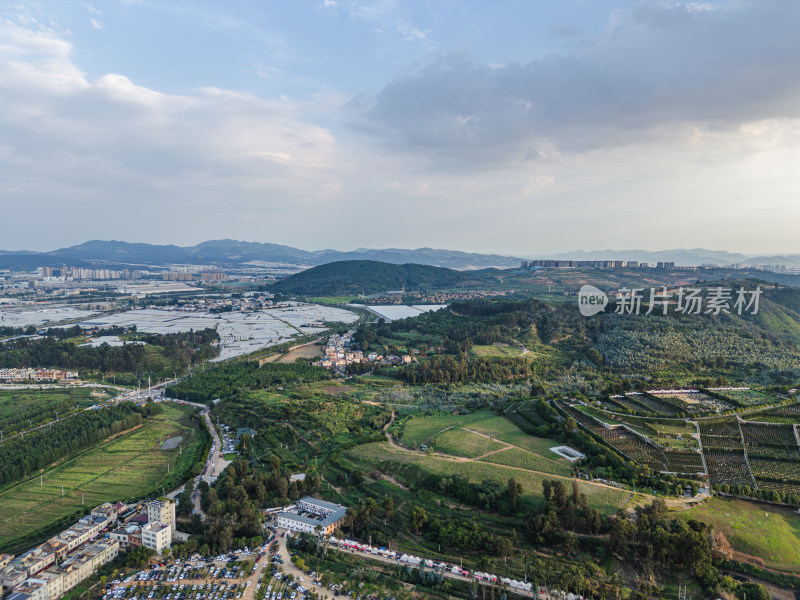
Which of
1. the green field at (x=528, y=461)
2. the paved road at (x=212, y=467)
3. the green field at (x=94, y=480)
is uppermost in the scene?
the green field at (x=528, y=461)

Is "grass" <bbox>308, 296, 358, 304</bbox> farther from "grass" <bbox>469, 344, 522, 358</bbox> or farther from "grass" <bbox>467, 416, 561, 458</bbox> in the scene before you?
"grass" <bbox>467, 416, 561, 458</bbox>

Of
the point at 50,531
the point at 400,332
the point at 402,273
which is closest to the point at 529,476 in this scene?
the point at 50,531

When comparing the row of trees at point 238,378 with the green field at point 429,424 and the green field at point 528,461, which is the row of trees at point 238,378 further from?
the green field at point 528,461

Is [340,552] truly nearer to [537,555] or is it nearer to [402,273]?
[537,555]

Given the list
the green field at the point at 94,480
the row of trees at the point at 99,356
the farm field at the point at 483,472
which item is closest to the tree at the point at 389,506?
the farm field at the point at 483,472

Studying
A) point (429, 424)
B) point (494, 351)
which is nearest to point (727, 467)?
point (429, 424)

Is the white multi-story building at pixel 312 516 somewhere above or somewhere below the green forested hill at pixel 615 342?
below
